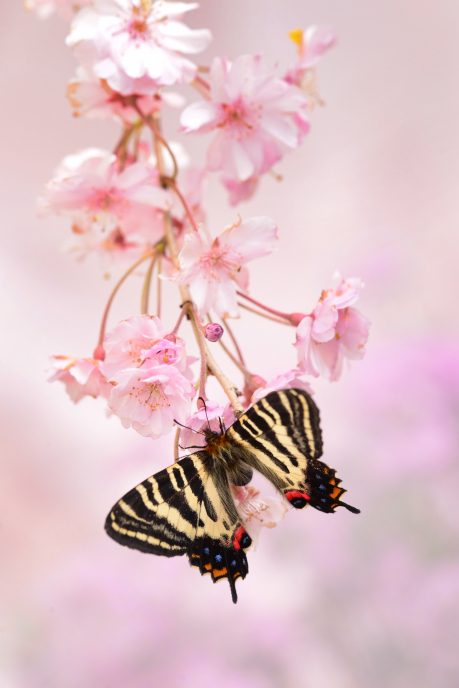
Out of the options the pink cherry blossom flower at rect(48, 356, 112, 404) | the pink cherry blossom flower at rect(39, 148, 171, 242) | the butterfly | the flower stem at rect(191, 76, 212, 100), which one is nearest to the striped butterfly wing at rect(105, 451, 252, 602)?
the butterfly

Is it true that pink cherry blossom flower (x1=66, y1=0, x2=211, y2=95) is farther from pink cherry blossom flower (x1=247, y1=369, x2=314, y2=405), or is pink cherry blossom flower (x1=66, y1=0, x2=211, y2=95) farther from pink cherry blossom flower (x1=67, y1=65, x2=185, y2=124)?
pink cherry blossom flower (x1=247, y1=369, x2=314, y2=405)

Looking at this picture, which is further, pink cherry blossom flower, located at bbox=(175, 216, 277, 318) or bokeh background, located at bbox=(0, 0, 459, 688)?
bokeh background, located at bbox=(0, 0, 459, 688)

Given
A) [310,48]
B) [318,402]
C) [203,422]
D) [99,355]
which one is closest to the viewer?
[203,422]

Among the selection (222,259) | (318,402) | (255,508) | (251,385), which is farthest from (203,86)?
(318,402)

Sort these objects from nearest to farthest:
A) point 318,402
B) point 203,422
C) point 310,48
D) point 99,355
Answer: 1. point 203,422
2. point 99,355
3. point 310,48
4. point 318,402

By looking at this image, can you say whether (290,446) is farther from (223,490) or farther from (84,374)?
(84,374)

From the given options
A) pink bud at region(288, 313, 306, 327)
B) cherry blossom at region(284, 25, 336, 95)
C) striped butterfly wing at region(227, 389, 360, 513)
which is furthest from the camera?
cherry blossom at region(284, 25, 336, 95)

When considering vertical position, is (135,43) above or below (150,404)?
above

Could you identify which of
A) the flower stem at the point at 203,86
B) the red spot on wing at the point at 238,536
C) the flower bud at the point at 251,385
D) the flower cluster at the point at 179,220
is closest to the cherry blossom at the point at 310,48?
the flower cluster at the point at 179,220
